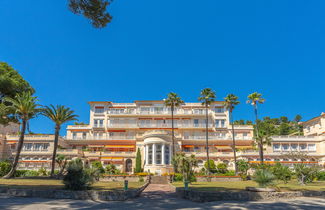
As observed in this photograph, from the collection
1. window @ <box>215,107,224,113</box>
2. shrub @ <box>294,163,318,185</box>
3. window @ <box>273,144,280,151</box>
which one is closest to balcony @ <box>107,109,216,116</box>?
window @ <box>215,107,224,113</box>

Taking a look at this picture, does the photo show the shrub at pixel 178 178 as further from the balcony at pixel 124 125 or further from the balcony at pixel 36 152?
the balcony at pixel 36 152

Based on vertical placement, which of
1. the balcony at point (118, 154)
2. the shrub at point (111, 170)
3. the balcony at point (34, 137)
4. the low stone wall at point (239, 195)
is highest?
the balcony at point (34, 137)

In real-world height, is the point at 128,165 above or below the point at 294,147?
below

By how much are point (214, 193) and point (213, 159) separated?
30.0 meters

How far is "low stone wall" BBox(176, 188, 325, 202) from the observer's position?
17.4 metres

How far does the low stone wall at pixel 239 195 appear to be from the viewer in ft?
57.1

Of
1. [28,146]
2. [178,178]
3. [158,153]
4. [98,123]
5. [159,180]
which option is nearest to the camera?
[159,180]

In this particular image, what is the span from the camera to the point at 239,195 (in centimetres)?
1827

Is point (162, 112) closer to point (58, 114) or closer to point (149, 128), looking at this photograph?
point (149, 128)

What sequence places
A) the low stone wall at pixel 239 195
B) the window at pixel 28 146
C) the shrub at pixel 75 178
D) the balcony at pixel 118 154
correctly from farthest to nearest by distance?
the window at pixel 28 146 → the balcony at pixel 118 154 → the shrub at pixel 75 178 → the low stone wall at pixel 239 195

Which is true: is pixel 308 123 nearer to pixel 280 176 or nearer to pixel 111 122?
pixel 280 176

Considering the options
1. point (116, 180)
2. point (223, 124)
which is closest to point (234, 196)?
point (116, 180)

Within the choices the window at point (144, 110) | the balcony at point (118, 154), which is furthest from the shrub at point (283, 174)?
the window at point (144, 110)

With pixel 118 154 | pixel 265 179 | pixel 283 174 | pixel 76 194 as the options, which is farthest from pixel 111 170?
pixel 265 179
